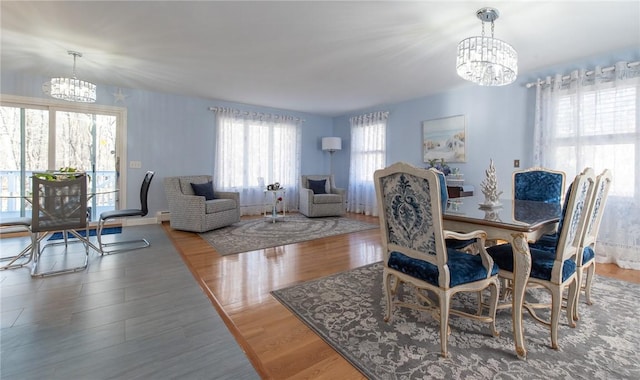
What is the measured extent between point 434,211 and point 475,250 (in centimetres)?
150

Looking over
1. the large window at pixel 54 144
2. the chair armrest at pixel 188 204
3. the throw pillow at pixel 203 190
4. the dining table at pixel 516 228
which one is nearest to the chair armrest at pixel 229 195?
the throw pillow at pixel 203 190

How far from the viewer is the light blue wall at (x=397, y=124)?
3887 mm

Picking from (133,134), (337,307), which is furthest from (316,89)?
(337,307)

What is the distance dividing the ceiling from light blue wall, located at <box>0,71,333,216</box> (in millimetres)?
571

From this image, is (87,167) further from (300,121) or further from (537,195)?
(537,195)

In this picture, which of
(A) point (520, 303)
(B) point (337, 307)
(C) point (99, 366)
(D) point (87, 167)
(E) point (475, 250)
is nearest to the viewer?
(C) point (99, 366)

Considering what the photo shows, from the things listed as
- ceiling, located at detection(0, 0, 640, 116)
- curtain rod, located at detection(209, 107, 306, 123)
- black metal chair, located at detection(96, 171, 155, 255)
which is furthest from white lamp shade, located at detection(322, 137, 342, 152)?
black metal chair, located at detection(96, 171, 155, 255)

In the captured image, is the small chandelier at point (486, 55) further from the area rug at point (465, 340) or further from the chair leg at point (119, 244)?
the chair leg at point (119, 244)

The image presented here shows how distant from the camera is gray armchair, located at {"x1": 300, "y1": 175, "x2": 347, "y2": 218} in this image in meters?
5.55

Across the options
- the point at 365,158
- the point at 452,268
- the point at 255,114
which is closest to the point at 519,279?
the point at 452,268

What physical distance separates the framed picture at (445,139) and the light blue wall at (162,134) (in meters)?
3.72

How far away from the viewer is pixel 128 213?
3.37 metres

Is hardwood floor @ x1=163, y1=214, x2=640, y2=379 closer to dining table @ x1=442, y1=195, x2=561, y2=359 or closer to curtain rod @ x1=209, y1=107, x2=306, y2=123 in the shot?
dining table @ x1=442, y1=195, x2=561, y2=359

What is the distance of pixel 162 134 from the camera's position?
5062 mm
